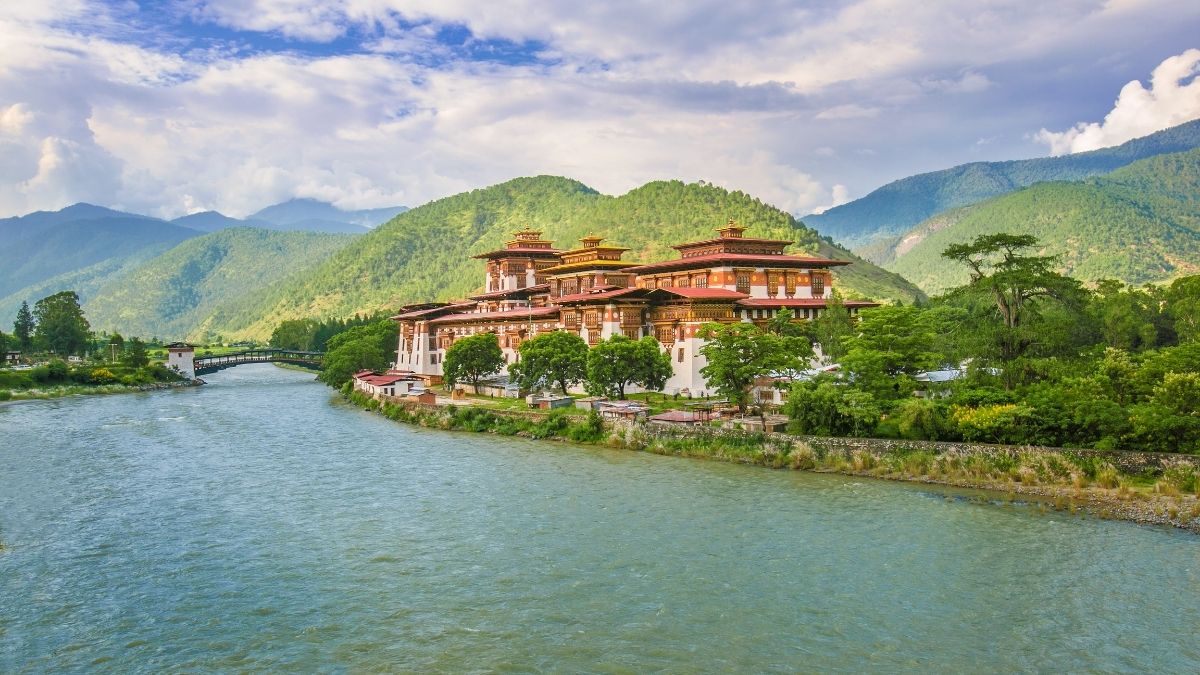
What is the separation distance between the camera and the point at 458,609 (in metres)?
22.8

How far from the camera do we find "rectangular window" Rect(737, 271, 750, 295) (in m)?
70.9

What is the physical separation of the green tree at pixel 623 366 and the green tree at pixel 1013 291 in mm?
19518

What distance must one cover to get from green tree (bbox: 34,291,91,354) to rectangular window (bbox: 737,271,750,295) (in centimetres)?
8736

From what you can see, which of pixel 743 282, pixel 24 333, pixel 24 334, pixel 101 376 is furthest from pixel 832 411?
pixel 24 333

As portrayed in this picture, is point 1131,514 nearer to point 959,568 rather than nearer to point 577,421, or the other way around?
point 959,568

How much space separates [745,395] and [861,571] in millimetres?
23876

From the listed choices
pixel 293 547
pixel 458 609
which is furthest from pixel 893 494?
pixel 293 547

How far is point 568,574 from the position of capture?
25500 millimetres

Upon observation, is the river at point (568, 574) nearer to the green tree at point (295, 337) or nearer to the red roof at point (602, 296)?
the red roof at point (602, 296)

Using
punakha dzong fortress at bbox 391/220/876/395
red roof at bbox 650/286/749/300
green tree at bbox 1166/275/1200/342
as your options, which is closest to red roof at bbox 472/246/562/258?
punakha dzong fortress at bbox 391/220/876/395

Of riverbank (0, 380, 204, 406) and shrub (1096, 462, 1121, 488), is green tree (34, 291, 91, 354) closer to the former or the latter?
riverbank (0, 380, 204, 406)

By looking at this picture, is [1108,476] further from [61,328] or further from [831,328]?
[61,328]

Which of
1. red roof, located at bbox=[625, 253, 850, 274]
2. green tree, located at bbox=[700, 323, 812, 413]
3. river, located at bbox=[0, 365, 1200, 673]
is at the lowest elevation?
river, located at bbox=[0, 365, 1200, 673]

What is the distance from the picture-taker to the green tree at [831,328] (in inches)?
2320
